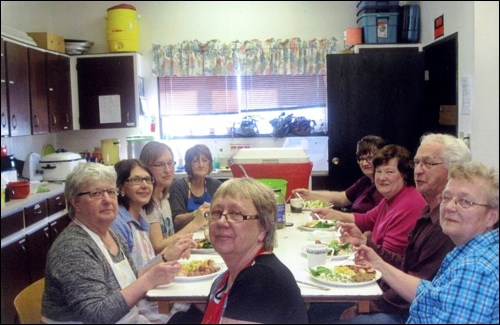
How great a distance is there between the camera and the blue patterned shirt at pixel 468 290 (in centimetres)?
81

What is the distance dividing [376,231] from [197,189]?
3.18 feet

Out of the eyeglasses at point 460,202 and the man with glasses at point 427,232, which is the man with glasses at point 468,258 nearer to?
the eyeglasses at point 460,202

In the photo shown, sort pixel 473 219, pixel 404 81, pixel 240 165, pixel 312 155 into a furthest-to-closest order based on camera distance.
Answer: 1. pixel 312 155
2. pixel 404 81
3. pixel 240 165
4. pixel 473 219

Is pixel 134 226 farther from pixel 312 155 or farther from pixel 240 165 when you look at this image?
pixel 312 155

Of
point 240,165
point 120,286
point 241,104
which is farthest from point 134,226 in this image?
point 241,104

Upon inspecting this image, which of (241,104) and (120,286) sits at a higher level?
(241,104)

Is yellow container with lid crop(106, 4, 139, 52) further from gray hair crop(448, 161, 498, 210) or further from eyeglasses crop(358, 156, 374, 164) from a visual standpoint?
eyeglasses crop(358, 156, 374, 164)

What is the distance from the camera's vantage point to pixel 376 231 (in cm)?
201

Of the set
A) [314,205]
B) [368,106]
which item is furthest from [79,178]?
[368,106]

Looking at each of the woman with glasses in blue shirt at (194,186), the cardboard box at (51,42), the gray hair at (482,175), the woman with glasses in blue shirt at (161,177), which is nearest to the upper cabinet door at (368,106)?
the woman with glasses in blue shirt at (194,186)

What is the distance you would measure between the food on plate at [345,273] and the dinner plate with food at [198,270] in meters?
0.28

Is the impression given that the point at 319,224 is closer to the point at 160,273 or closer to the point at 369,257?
the point at 369,257

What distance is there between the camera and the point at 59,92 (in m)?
1.91

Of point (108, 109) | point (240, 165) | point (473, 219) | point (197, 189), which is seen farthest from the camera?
point (197, 189)
